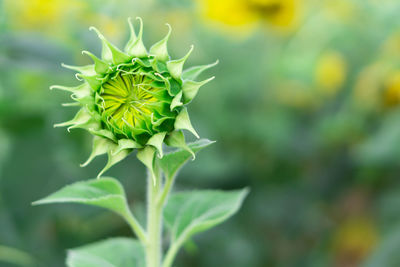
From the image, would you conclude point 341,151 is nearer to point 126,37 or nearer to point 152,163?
point 126,37

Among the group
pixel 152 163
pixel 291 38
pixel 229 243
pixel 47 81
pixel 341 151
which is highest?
pixel 291 38

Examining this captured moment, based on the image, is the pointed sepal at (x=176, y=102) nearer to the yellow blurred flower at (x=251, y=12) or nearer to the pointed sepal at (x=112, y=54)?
the pointed sepal at (x=112, y=54)

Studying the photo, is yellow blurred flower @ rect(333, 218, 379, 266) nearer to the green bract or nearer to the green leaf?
the green leaf

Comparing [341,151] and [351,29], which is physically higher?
[351,29]

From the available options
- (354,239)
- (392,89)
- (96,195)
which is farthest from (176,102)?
(354,239)

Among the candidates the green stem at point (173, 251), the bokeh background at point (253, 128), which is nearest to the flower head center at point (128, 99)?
the green stem at point (173, 251)

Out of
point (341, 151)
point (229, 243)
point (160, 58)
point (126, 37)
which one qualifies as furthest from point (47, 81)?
point (160, 58)
